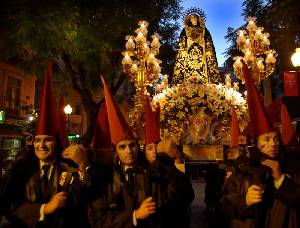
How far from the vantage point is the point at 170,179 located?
3.73m

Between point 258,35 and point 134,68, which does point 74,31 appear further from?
point 258,35

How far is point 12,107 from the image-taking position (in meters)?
27.9

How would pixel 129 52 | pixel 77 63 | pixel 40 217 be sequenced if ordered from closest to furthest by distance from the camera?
1. pixel 40 217
2. pixel 129 52
3. pixel 77 63

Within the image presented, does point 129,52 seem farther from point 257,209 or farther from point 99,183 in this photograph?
point 257,209

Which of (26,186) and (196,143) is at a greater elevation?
(196,143)

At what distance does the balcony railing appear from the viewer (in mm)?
26656

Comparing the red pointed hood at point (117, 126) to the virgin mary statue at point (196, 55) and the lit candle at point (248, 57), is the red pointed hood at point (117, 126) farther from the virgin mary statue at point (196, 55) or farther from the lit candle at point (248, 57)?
the virgin mary statue at point (196, 55)

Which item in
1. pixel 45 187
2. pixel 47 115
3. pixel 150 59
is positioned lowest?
pixel 45 187

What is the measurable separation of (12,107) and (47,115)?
25.6 meters

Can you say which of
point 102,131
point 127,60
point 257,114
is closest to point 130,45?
point 127,60

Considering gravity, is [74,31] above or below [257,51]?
above

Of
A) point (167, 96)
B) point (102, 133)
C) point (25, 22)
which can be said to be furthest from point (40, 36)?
point (102, 133)

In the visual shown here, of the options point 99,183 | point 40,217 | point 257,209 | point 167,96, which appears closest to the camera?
point 257,209

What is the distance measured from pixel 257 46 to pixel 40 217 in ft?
28.1
